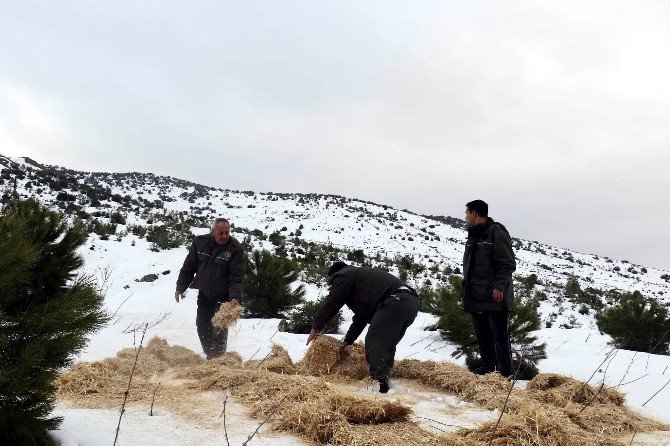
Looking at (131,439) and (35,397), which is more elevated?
(35,397)

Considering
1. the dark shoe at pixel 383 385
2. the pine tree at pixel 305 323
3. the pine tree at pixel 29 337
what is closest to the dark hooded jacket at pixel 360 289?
the dark shoe at pixel 383 385

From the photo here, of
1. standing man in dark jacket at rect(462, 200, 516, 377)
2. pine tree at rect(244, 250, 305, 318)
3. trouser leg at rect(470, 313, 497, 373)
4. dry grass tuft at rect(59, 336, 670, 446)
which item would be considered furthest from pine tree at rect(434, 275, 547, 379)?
pine tree at rect(244, 250, 305, 318)

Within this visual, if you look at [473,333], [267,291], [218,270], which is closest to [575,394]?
[473,333]

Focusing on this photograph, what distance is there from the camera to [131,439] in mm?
2570

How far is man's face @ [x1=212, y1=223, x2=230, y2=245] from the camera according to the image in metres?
5.67

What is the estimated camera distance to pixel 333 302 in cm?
443

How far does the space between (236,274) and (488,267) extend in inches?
119

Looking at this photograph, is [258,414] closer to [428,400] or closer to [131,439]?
[131,439]

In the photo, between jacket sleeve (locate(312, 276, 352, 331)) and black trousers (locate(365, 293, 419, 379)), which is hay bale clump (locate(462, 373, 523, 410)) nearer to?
black trousers (locate(365, 293, 419, 379))

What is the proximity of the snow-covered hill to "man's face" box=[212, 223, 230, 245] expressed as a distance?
1.39m

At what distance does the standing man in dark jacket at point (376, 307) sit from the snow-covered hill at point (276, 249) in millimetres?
1542

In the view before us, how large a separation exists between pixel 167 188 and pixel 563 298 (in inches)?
1781

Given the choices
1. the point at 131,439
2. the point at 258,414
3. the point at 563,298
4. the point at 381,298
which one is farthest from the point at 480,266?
the point at 563,298

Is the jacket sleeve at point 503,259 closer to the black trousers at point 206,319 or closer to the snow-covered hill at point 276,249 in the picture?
the snow-covered hill at point 276,249
